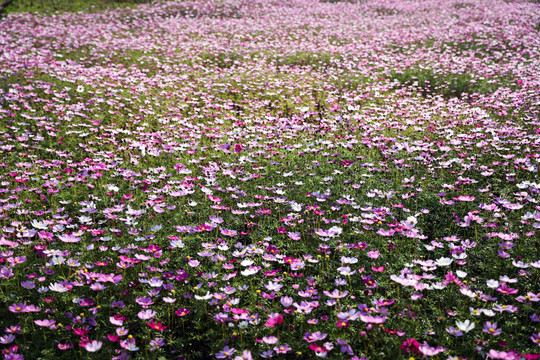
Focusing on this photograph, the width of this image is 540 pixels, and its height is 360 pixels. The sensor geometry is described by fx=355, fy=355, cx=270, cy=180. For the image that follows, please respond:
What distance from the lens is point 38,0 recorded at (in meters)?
17.4

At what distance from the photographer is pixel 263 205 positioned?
4000 mm

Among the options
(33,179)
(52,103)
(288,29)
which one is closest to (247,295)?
(33,179)

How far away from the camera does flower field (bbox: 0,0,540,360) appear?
95.7 inches

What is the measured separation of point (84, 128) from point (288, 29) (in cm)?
1152

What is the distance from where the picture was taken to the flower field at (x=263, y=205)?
243cm

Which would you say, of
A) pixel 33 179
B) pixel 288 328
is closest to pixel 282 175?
pixel 288 328

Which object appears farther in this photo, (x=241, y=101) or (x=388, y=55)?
(x=388, y=55)

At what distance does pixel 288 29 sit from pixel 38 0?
12.5 meters

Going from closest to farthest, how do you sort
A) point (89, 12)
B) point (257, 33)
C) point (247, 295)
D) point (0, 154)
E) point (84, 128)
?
point (247, 295)
point (0, 154)
point (84, 128)
point (257, 33)
point (89, 12)

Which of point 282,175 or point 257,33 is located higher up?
point 257,33

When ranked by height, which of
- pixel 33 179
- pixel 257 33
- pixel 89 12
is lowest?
pixel 33 179

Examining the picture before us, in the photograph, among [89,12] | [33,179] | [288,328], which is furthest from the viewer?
[89,12]

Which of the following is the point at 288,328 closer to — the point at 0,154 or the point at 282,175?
the point at 282,175

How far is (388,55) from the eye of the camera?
11.9 m
